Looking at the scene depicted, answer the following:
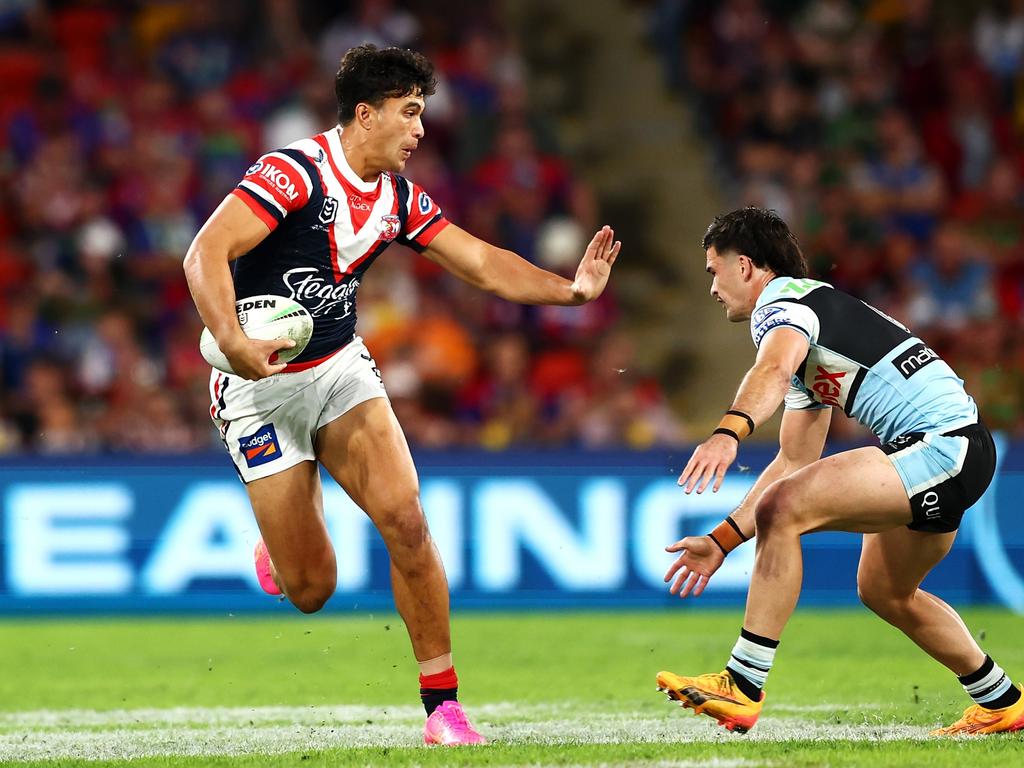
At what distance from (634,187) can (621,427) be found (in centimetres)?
445

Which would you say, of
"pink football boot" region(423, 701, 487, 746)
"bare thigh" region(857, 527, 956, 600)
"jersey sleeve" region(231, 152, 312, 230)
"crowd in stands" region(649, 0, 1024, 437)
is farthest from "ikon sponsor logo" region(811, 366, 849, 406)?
"crowd in stands" region(649, 0, 1024, 437)

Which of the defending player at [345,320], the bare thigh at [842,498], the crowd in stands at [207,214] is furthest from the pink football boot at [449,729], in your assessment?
the crowd in stands at [207,214]

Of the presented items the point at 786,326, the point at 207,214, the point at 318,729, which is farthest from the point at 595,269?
the point at 207,214

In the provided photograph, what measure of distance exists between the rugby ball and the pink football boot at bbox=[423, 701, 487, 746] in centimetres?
149

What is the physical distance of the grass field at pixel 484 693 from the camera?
573 cm

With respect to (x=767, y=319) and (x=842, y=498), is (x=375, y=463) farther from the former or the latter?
(x=842, y=498)

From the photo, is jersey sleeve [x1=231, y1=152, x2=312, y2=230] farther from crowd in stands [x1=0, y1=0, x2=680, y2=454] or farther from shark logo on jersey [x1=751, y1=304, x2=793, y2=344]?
crowd in stands [x1=0, y1=0, x2=680, y2=454]

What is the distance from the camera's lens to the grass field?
573 cm

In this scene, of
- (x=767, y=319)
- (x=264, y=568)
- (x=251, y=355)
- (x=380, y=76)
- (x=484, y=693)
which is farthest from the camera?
(x=484, y=693)

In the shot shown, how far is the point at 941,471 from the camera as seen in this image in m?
5.67

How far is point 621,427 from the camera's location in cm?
1276

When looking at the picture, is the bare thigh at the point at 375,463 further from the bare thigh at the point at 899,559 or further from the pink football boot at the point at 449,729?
the bare thigh at the point at 899,559

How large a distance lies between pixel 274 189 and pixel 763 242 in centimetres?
186

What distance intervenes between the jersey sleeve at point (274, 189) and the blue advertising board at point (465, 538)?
5.49 metres
